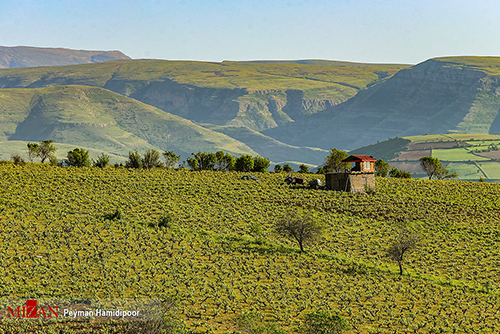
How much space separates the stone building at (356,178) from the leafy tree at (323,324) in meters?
53.4

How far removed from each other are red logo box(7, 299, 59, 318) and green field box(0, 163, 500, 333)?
169cm

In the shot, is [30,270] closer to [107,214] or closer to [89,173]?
[107,214]

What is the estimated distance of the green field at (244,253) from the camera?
35.5 meters

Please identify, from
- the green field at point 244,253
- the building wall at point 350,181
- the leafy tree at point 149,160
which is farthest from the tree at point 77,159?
the building wall at point 350,181

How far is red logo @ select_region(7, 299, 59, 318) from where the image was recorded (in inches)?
1197

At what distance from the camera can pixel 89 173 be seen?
290 feet

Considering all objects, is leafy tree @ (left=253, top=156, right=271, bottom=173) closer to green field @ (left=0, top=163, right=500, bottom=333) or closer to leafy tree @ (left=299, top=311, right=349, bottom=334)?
green field @ (left=0, top=163, right=500, bottom=333)

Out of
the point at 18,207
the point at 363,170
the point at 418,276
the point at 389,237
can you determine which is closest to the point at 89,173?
the point at 18,207

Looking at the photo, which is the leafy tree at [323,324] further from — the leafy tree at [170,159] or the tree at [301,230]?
the leafy tree at [170,159]

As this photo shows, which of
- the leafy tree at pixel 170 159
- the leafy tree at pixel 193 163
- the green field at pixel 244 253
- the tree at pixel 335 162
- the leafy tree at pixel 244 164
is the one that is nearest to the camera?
the green field at pixel 244 253

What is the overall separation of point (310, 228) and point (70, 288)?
26389mm

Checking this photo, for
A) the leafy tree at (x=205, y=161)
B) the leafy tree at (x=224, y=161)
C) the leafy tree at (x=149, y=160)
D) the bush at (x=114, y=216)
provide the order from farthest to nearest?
the leafy tree at (x=224, y=161), the leafy tree at (x=205, y=161), the leafy tree at (x=149, y=160), the bush at (x=114, y=216)

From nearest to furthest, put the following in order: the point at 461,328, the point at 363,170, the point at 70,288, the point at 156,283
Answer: the point at 461,328, the point at 70,288, the point at 156,283, the point at 363,170

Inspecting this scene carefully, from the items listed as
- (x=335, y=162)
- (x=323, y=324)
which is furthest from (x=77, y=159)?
(x=323, y=324)
